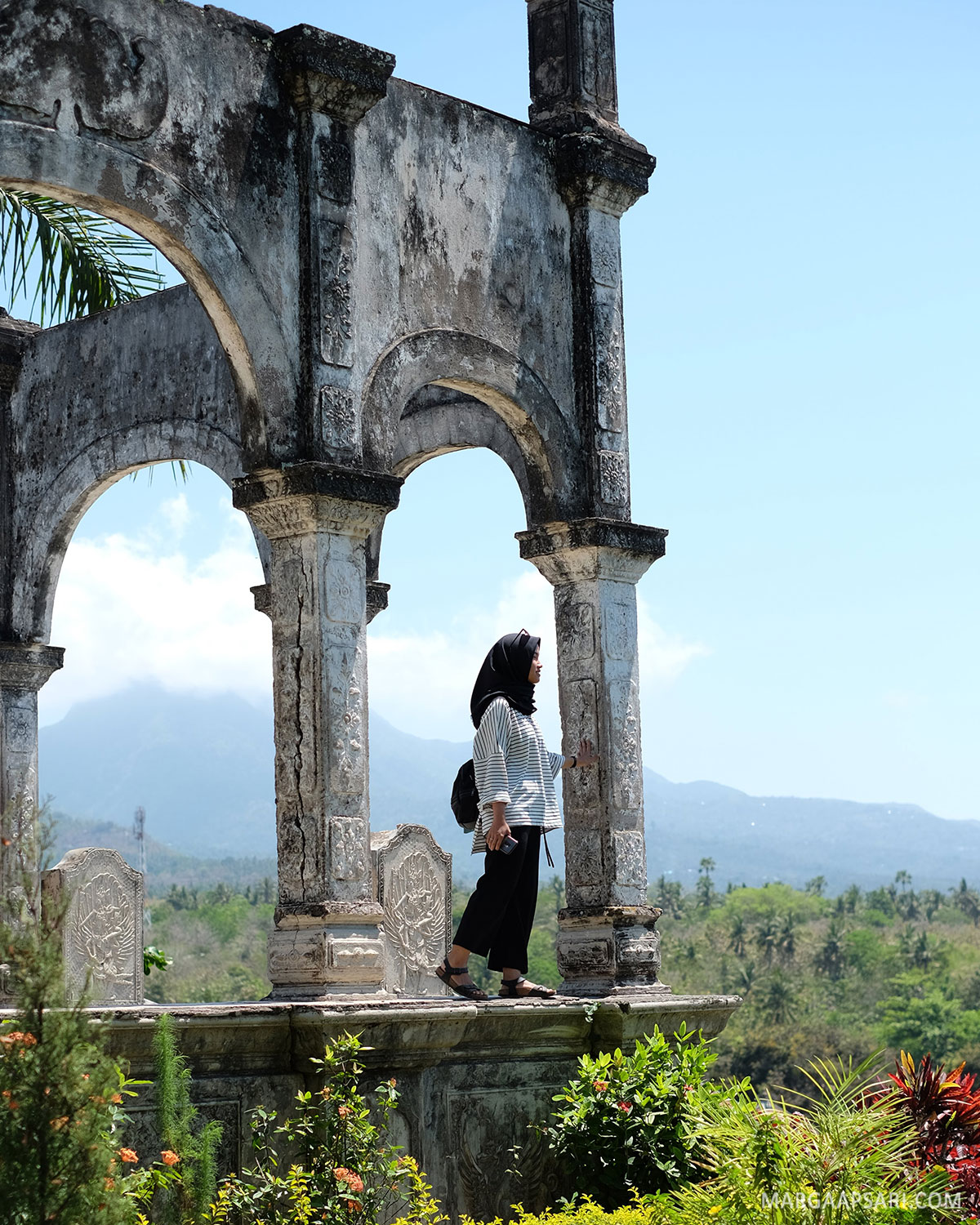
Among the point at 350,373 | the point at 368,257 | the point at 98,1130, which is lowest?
the point at 98,1130

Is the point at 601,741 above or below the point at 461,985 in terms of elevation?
above

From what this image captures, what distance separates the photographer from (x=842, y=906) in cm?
Result: 9169

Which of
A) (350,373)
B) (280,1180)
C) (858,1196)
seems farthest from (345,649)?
(858,1196)

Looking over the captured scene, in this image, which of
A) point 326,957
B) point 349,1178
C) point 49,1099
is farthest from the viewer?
point 326,957

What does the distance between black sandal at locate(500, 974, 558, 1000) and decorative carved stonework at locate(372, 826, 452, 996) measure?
310 centimetres

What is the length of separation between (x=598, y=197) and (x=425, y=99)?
45.3 inches

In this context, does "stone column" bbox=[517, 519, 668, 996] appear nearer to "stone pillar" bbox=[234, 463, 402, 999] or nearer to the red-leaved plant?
"stone pillar" bbox=[234, 463, 402, 999]

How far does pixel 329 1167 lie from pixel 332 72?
169 inches

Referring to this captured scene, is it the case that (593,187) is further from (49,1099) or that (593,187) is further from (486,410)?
(49,1099)

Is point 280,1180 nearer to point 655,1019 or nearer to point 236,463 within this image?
point 655,1019

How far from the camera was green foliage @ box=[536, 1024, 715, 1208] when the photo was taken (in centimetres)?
693

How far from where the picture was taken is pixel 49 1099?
457cm

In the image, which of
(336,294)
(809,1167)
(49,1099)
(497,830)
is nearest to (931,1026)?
(497,830)

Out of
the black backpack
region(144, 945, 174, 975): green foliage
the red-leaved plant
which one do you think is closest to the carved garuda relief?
the black backpack
